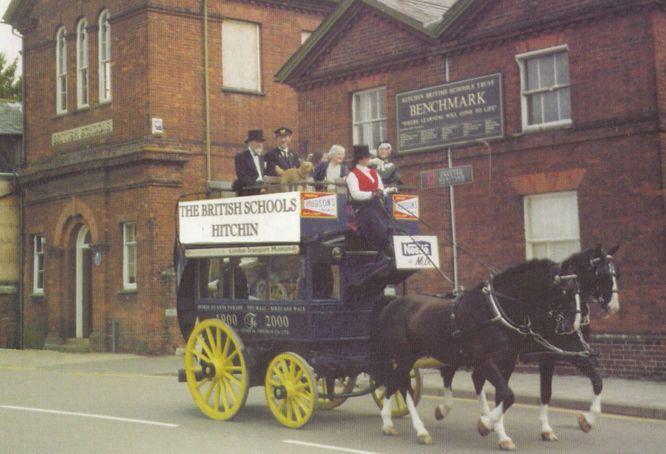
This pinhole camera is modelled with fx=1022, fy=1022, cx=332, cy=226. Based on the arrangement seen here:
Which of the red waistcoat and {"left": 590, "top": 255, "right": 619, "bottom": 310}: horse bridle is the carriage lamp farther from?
{"left": 590, "top": 255, "right": 619, "bottom": 310}: horse bridle

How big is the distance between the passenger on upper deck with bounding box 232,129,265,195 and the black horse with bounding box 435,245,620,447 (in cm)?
375

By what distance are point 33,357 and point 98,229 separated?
11.6ft

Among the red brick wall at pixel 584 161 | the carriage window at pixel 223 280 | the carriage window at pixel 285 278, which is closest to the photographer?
the carriage window at pixel 285 278

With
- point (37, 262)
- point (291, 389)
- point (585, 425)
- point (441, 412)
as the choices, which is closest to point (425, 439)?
point (441, 412)

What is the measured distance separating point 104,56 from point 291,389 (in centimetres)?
1728

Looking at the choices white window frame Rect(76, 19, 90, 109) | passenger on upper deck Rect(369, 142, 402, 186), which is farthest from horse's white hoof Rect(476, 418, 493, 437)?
white window frame Rect(76, 19, 90, 109)

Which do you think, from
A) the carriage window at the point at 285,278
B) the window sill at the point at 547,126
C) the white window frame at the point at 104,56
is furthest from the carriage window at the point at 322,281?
the white window frame at the point at 104,56

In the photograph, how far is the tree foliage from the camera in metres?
50.6

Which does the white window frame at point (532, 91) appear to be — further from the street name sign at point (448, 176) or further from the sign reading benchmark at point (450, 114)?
the street name sign at point (448, 176)

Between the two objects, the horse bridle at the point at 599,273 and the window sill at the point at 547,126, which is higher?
the window sill at the point at 547,126

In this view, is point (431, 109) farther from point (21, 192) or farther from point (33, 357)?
point (21, 192)

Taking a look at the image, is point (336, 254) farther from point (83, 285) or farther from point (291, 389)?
point (83, 285)

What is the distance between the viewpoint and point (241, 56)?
87.0ft

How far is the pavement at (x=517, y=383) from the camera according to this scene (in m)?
13.1
